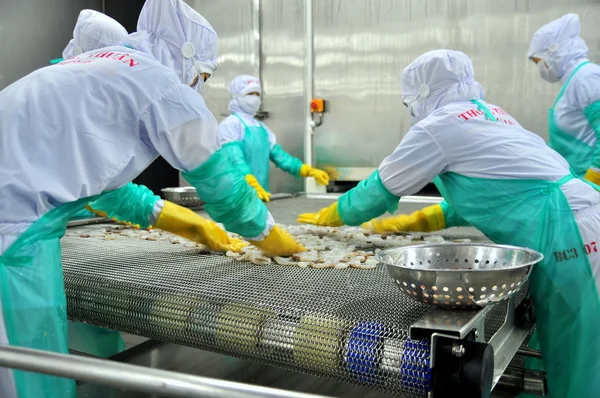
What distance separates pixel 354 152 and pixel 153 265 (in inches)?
141

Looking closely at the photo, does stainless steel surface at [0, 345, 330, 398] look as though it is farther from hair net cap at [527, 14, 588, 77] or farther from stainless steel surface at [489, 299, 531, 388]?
hair net cap at [527, 14, 588, 77]

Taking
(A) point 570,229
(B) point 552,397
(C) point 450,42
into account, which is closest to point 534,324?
(B) point 552,397

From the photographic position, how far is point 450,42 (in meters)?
4.75

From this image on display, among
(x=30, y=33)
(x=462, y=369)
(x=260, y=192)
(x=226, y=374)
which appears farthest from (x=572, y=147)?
(x=30, y=33)

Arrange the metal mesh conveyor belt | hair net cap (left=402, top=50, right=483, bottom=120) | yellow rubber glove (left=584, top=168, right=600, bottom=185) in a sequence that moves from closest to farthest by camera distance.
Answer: the metal mesh conveyor belt < hair net cap (left=402, top=50, right=483, bottom=120) < yellow rubber glove (left=584, top=168, right=600, bottom=185)

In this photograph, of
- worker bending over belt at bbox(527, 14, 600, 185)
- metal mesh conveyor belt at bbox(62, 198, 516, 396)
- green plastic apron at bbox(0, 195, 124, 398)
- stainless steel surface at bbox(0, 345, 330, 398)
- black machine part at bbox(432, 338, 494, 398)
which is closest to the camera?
stainless steel surface at bbox(0, 345, 330, 398)

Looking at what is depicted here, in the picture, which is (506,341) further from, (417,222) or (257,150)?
(257,150)

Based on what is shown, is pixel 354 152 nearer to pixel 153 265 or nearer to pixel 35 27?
pixel 35 27

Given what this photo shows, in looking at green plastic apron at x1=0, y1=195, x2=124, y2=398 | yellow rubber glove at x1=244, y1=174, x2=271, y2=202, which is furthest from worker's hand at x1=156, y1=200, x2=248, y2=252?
yellow rubber glove at x1=244, y1=174, x2=271, y2=202

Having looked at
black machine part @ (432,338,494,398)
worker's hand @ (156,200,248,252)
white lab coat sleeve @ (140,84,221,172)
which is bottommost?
worker's hand @ (156,200,248,252)

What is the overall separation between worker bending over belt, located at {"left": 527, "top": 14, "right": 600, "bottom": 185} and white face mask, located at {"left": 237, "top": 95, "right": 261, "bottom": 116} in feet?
8.31

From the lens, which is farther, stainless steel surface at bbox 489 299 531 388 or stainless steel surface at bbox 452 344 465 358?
stainless steel surface at bbox 489 299 531 388

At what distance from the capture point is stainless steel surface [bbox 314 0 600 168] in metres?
4.43

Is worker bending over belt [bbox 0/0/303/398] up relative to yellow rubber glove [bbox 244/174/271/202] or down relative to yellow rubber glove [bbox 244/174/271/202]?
up
